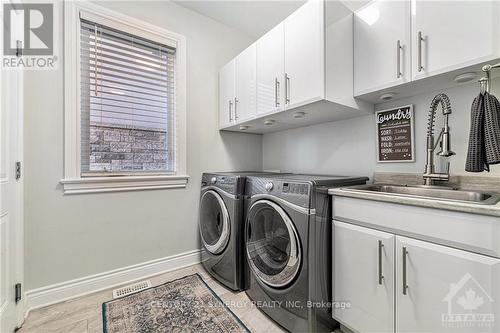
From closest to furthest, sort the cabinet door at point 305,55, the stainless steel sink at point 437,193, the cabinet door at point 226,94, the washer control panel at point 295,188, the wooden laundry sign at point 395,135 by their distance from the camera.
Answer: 1. the stainless steel sink at point 437,193
2. the washer control panel at point 295,188
3. the cabinet door at point 305,55
4. the wooden laundry sign at point 395,135
5. the cabinet door at point 226,94

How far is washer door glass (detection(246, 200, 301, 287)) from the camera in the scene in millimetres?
1292

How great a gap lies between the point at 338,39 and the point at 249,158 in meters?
1.59

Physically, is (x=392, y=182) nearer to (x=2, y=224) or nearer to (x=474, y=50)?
(x=474, y=50)

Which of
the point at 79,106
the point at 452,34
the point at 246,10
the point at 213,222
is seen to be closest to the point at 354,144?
the point at 452,34

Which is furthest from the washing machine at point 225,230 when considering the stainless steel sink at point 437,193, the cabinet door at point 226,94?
the stainless steel sink at point 437,193

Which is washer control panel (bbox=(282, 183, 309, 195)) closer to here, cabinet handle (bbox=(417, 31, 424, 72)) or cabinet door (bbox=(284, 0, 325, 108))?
cabinet door (bbox=(284, 0, 325, 108))

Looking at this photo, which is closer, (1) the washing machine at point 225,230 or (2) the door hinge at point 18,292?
(2) the door hinge at point 18,292

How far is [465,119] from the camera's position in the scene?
4.18 ft

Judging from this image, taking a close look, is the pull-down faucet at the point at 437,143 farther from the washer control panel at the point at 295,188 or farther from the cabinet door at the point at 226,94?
the cabinet door at the point at 226,94

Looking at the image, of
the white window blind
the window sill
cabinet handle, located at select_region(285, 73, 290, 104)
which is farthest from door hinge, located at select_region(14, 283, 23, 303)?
cabinet handle, located at select_region(285, 73, 290, 104)

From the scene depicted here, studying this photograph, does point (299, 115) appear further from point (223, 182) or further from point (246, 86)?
point (223, 182)

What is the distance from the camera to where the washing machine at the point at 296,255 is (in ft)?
3.99

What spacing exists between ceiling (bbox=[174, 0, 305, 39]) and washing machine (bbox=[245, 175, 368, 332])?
1712 millimetres

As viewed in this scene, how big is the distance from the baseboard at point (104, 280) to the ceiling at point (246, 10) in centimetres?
250
